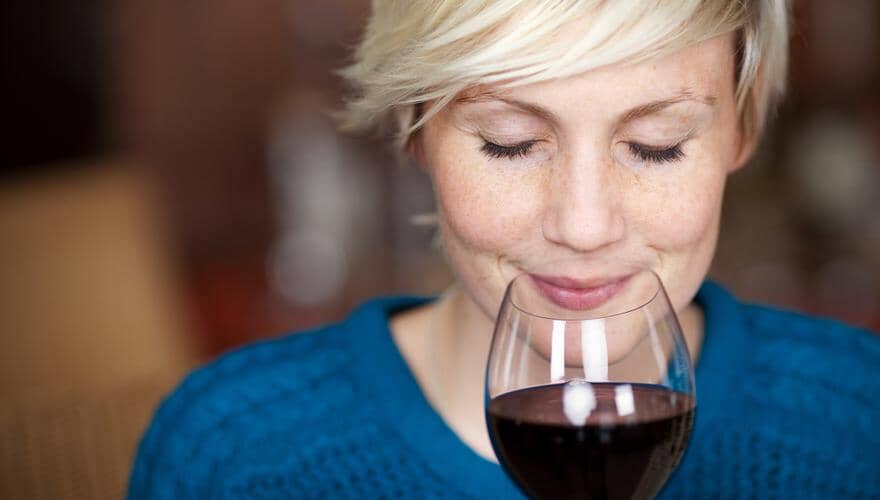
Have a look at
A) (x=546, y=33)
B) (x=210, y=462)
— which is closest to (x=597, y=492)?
(x=546, y=33)

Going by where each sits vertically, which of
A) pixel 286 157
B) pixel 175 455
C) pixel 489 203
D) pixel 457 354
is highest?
pixel 489 203

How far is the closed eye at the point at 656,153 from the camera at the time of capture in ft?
3.47

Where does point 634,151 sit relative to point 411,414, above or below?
above

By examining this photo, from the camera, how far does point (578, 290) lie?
1.01m

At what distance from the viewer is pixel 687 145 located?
3.56ft

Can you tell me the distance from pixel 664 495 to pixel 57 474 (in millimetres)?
807

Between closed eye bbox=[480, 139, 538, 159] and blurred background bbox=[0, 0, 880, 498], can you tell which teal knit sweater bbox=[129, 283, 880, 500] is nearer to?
closed eye bbox=[480, 139, 538, 159]

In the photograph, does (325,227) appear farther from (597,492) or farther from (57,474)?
(597,492)

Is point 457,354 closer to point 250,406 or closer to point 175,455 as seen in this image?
point 250,406

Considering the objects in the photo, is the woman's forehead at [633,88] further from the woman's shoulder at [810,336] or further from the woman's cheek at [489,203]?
the woman's shoulder at [810,336]

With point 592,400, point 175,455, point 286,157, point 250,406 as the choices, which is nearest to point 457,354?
point 250,406

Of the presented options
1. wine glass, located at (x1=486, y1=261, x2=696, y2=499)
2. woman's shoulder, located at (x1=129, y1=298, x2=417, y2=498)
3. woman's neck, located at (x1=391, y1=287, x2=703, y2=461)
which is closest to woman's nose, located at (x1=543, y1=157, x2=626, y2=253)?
wine glass, located at (x1=486, y1=261, x2=696, y2=499)

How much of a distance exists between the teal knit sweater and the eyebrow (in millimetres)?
415

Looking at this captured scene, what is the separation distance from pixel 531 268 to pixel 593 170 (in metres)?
0.11
